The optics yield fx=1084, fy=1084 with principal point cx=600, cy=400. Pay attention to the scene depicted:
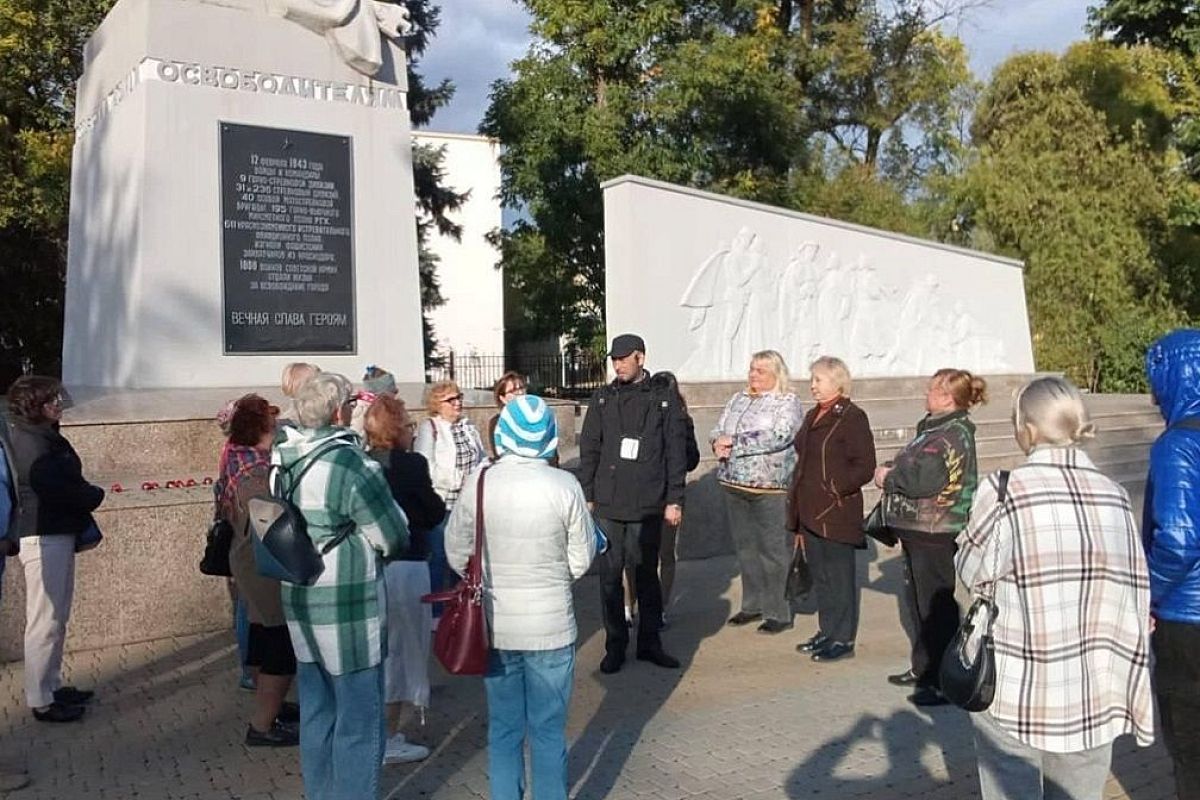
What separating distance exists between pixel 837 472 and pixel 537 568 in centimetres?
307

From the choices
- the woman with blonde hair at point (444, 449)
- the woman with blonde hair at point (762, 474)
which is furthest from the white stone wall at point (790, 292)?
the woman with blonde hair at point (444, 449)

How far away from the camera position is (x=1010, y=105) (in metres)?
30.7

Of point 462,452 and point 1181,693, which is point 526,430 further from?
point 1181,693

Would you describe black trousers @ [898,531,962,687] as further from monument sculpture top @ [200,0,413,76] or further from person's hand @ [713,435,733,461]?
monument sculpture top @ [200,0,413,76]

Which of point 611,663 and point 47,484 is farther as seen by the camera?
point 611,663

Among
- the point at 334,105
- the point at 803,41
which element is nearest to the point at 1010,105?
the point at 803,41

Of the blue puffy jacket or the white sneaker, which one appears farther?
the white sneaker

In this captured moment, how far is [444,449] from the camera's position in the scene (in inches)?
223

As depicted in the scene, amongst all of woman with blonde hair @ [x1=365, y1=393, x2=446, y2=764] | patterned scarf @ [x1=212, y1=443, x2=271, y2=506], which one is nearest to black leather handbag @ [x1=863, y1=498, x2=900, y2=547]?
woman with blonde hair @ [x1=365, y1=393, x2=446, y2=764]

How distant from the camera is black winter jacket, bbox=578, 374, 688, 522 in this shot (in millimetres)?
6105

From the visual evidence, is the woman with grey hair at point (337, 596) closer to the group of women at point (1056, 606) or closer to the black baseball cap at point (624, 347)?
the group of women at point (1056, 606)

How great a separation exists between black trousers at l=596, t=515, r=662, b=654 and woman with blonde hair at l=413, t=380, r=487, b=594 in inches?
36.0

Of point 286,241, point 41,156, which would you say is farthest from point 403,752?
point 41,156

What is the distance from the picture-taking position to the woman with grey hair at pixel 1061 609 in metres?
2.94
